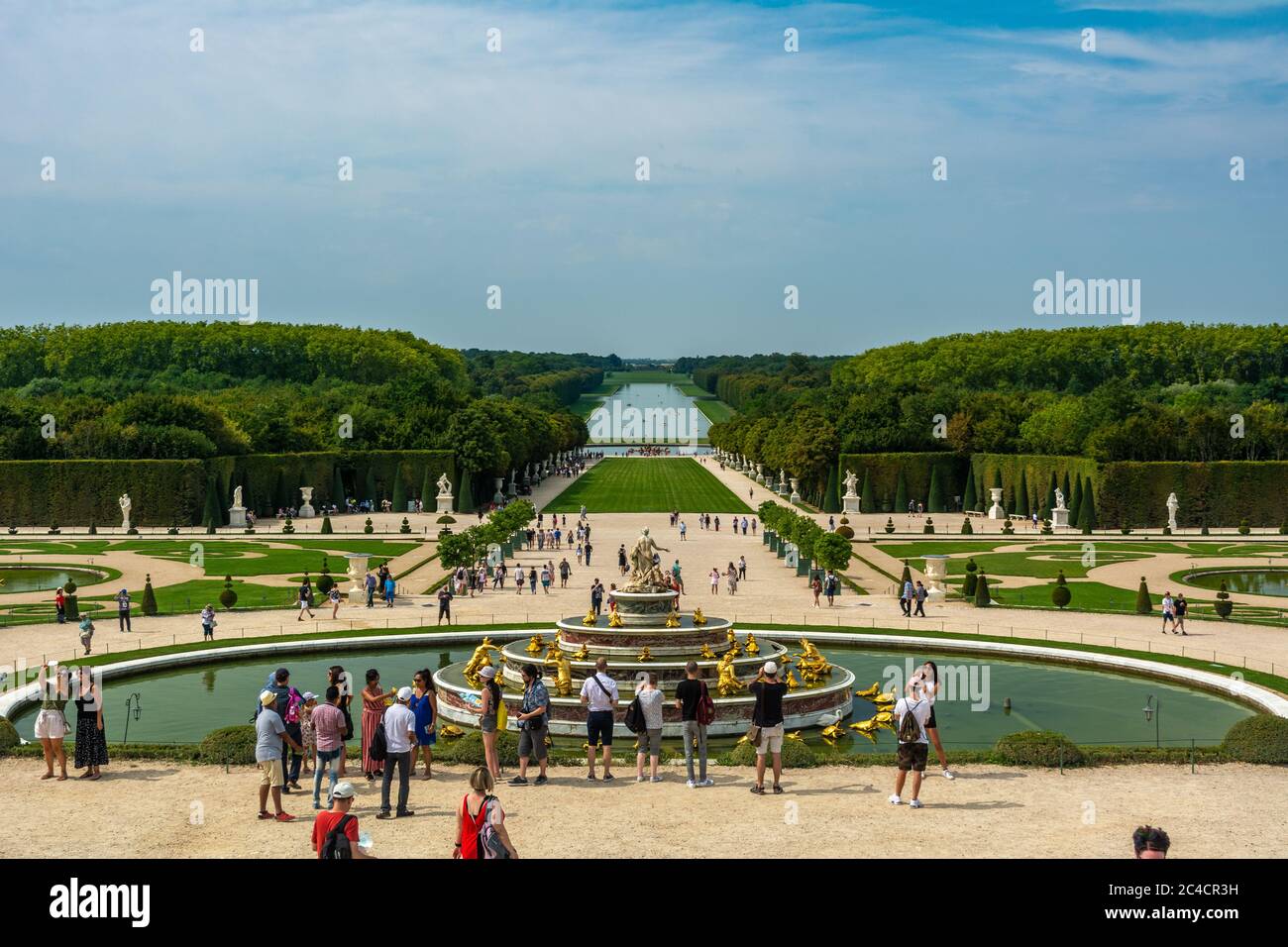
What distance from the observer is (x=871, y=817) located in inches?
737

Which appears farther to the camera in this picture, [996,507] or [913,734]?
[996,507]

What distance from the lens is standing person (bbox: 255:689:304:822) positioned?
18.2 meters

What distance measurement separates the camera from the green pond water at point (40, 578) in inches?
2071

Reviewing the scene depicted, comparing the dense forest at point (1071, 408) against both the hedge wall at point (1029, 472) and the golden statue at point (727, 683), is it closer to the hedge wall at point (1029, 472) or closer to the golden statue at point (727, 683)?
the hedge wall at point (1029, 472)

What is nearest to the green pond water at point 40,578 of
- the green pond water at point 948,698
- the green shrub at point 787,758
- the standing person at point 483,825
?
the green pond water at point 948,698

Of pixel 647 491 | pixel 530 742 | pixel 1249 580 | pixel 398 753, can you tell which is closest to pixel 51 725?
pixel 398 753

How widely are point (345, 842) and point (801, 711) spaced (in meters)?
16.7

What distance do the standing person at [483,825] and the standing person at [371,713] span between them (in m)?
6.71

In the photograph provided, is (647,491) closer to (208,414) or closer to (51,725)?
(208,414)

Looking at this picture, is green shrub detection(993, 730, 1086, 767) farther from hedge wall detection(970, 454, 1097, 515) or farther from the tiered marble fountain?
hedge wall detection(970, 454, 1097, 515)

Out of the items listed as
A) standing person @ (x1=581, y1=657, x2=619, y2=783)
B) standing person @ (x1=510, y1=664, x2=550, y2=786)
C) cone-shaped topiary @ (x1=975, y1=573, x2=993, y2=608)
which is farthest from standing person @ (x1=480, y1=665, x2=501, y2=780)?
cone-shaped topiary @ (x1=975, y1=573, x2=993, y2=608)

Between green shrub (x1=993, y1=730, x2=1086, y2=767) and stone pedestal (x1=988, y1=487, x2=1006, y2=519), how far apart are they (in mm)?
69877

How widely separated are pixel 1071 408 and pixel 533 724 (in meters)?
84.2

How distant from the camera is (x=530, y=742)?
20766 mm
